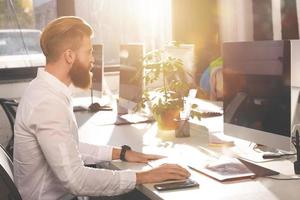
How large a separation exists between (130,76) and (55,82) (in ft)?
4.74

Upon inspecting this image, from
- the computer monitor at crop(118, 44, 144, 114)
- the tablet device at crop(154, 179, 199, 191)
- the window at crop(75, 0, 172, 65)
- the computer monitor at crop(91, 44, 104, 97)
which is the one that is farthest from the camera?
the window at crop(75, 0, 172, 65)

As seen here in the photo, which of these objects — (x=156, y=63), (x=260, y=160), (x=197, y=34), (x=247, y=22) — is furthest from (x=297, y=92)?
(x=197, y=34)

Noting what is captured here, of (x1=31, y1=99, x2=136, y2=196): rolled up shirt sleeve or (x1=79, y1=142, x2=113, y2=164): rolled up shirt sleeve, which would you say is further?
(x1=79, y1=142, x2=113, y2=164): rolled up shirt sleeve

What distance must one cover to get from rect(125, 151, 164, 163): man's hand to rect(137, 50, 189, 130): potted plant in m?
0.57

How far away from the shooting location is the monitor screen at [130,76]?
3170 mm

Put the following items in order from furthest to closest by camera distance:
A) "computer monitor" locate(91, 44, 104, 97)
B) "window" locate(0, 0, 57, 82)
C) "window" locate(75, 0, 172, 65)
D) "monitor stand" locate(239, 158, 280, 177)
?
"window" locate(75, 0, 172, 65) < "window" locate(0, 0, 57, 82) < "computer monitor" locate(91, 44, 104, 97) < "monitor stand" locate(239, 158, 280, 177)

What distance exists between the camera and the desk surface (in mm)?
1671

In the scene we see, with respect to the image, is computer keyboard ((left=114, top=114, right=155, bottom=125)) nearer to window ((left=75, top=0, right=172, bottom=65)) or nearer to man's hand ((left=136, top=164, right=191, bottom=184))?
man's hand ((left=136, top=164, right=191, bottom=184))

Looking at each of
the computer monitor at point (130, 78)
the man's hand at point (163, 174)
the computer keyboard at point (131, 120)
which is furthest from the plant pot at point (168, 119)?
the man's hand at point (163, 174)

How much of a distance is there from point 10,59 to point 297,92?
323 centimetres

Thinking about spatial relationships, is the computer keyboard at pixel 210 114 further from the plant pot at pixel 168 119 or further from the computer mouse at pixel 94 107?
the computer mouse at pixel 94 107

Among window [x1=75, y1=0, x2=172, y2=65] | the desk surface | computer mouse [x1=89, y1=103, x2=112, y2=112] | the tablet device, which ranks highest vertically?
window [x1=75, y1=0, x2=172, y2=65]

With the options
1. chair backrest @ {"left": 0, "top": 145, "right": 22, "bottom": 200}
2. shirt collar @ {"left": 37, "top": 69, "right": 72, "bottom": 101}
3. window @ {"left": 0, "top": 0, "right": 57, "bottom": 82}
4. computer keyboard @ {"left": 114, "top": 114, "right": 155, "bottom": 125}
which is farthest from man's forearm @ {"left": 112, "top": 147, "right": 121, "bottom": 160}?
window @ {"left": 0, "top": 0, "right": 57, "bottom": 82}

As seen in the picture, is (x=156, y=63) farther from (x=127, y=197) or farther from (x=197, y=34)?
(x=197, y=34)
